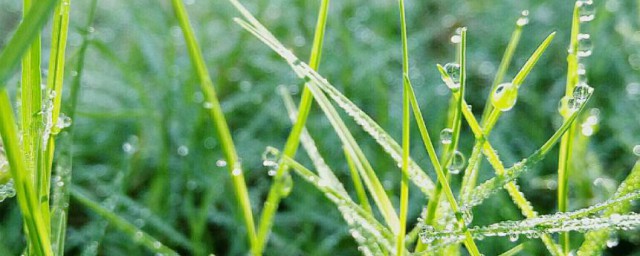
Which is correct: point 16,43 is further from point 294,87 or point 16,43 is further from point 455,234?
point 294,87

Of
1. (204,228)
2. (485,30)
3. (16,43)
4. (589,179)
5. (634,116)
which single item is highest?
(485,30)

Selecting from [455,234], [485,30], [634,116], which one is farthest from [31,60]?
[485,30]

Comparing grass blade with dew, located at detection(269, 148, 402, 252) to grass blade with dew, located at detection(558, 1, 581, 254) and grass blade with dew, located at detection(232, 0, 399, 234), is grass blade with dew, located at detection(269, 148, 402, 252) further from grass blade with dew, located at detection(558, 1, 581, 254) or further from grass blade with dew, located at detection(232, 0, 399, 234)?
grass blade with dew, located at detection(558, 1, 581, 254)

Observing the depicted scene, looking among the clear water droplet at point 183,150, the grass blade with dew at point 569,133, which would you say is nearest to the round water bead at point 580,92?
the grass blade with dew at point 569,133

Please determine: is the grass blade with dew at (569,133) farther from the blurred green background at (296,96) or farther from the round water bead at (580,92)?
Result: the blurred green background at (296,96)

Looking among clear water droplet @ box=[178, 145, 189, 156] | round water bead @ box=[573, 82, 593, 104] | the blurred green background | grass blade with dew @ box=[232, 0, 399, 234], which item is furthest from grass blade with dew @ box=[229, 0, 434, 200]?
clear water droplet @ box=[178, 145, 189, 156]

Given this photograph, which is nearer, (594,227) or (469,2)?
(594,227)

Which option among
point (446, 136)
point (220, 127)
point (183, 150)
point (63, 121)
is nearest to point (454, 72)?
point (446, 136)
